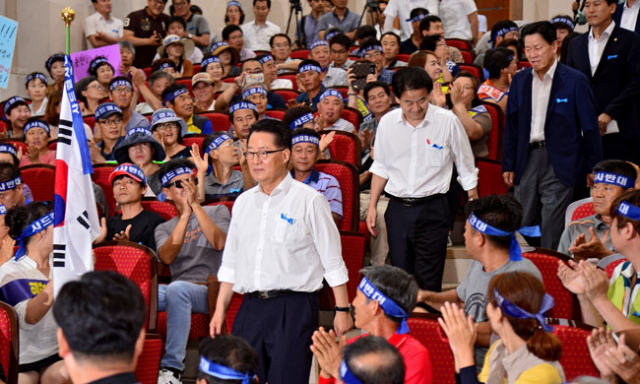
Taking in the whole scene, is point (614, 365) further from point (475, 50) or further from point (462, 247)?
point (475, 50)

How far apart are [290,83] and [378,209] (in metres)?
3.76

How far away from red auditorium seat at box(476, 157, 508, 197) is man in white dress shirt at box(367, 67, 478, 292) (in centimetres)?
106

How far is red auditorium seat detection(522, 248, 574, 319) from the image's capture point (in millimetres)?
3795

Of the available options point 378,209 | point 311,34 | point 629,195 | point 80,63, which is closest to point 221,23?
point 311,34

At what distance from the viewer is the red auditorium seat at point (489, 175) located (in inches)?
227

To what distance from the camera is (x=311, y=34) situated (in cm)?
1182

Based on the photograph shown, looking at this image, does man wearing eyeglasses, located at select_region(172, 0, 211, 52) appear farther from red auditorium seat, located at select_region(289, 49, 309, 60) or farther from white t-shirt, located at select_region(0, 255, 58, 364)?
white t-shirt, located at select_region(0, 255, 58, 364)

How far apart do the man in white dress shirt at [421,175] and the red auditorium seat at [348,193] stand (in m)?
Result: 0.51

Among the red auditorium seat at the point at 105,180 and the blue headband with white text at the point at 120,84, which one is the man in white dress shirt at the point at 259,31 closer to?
the blue headband with white text at the point at 120,84

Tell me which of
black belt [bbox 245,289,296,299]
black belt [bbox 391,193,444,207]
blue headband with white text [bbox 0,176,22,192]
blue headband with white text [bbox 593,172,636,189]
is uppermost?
blue headband with white text [bbox 593,172,636,189]

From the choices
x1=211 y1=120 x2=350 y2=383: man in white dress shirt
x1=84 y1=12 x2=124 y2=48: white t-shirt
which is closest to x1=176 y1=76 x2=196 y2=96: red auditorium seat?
x1=84 y1=12 x2=124 y2=48: white t-shirt

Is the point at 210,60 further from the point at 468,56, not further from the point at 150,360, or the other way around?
the point at 150,360

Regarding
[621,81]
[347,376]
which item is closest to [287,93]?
[621,81]

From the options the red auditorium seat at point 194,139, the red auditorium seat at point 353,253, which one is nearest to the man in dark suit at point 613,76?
the red auditorium seat at point 353,253
